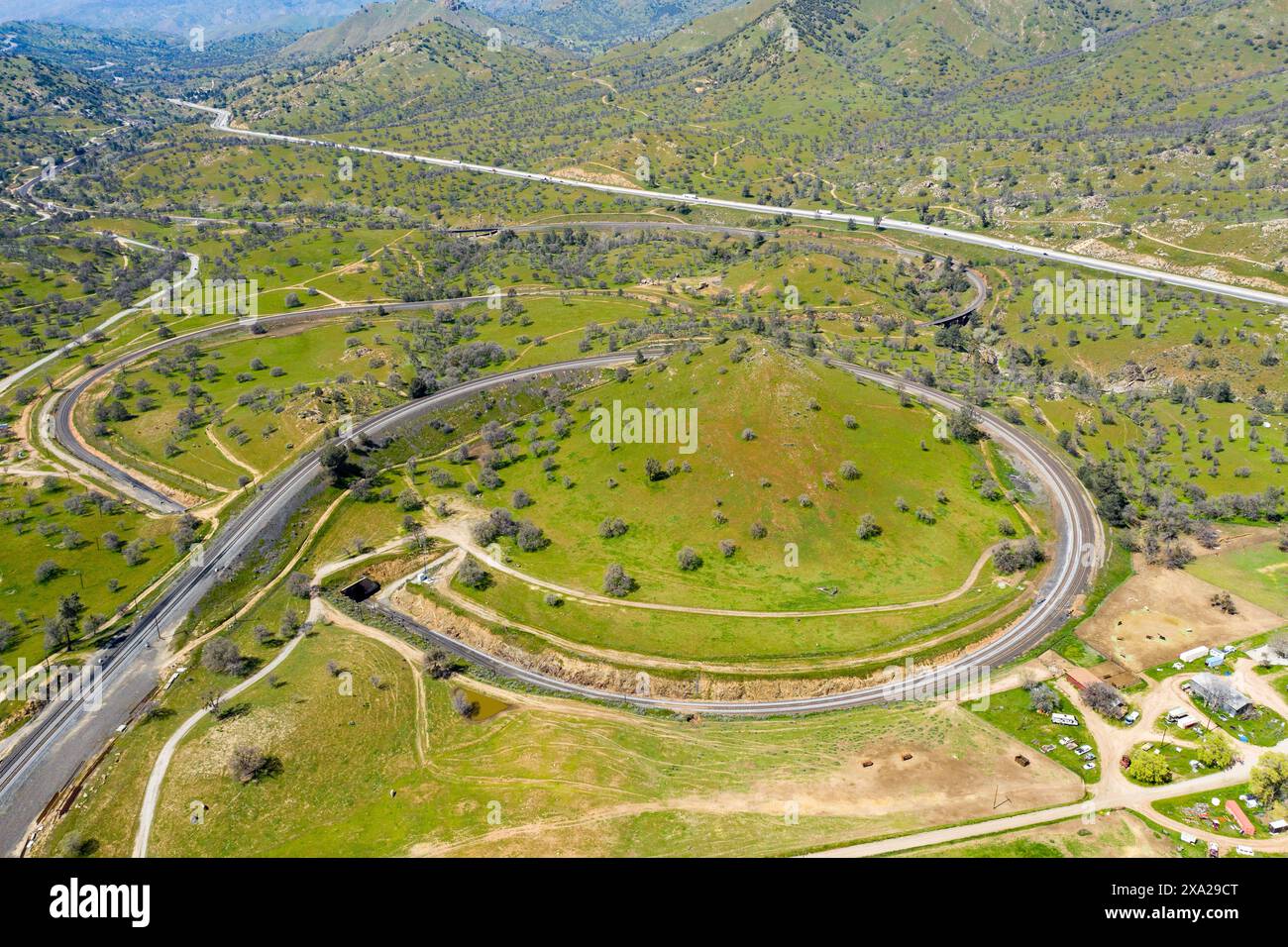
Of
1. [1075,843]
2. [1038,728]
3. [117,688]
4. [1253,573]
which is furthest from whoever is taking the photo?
[1253,573]

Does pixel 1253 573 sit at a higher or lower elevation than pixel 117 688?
higher

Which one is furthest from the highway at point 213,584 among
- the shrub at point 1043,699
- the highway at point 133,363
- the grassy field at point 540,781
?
the shrub at point 1043,699

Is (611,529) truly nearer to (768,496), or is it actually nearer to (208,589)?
(768,496)

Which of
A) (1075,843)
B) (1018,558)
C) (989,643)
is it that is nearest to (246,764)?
(1075,843)

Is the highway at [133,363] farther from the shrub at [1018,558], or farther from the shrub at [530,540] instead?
the shrub at [1018,558]

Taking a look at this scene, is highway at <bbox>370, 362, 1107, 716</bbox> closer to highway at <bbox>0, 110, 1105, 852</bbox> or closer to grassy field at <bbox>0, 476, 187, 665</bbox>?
highway at <bbox>0, 110, 1105, 852</bbox>

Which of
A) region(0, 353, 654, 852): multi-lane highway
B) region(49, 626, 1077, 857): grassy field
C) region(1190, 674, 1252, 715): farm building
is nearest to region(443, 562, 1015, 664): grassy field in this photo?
region(49, 626, 1077, 857): grassy field

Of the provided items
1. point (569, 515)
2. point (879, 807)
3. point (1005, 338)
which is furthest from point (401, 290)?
point (879, 807)
